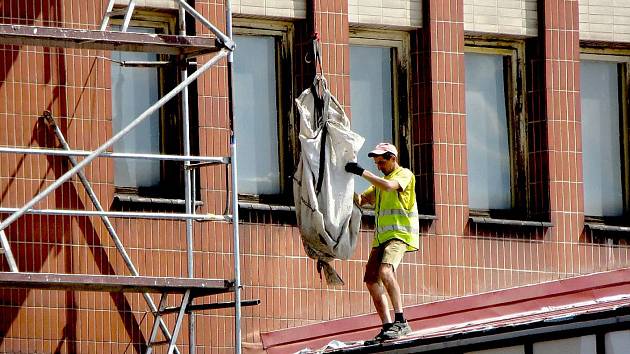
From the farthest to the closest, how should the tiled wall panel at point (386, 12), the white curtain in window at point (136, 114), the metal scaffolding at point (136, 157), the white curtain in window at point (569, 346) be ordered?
the tiled wall panel at point (386, 12) < the white curtain in window at point (136, 114) < the metal scaffolding at point (136, 157) < the white curtain in window at point (569, 346)

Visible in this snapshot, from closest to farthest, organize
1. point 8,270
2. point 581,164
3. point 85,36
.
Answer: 1. point 85,36
2. point 8,270
3. point 581,164

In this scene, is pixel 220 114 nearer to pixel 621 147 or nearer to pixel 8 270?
pixel 8 270

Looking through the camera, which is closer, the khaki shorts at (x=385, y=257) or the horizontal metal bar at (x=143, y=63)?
the khaki shorts at (x=385, y=257)

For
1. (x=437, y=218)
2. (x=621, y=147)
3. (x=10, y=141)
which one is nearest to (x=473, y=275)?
(x=437, y=218)

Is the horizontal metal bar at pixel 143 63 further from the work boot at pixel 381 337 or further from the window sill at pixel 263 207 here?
the work boot at pixel 381 337

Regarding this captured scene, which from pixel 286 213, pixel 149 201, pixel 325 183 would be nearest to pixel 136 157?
pixel 325 183

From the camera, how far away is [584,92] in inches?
1304

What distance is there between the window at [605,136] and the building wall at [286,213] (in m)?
0.52

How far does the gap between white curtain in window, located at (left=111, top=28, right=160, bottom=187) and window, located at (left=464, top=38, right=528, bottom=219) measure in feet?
13.1

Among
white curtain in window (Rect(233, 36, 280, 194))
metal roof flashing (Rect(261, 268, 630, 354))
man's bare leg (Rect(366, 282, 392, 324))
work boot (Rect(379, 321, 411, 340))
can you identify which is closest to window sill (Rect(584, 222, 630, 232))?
metal roof flashing (Rect(261, 268, 630, 354))

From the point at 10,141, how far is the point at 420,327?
503cm

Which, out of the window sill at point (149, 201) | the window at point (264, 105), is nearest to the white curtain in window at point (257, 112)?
the window at point (264, 105)

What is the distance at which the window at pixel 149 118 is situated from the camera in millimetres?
30016

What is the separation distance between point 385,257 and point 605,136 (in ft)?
20.3
